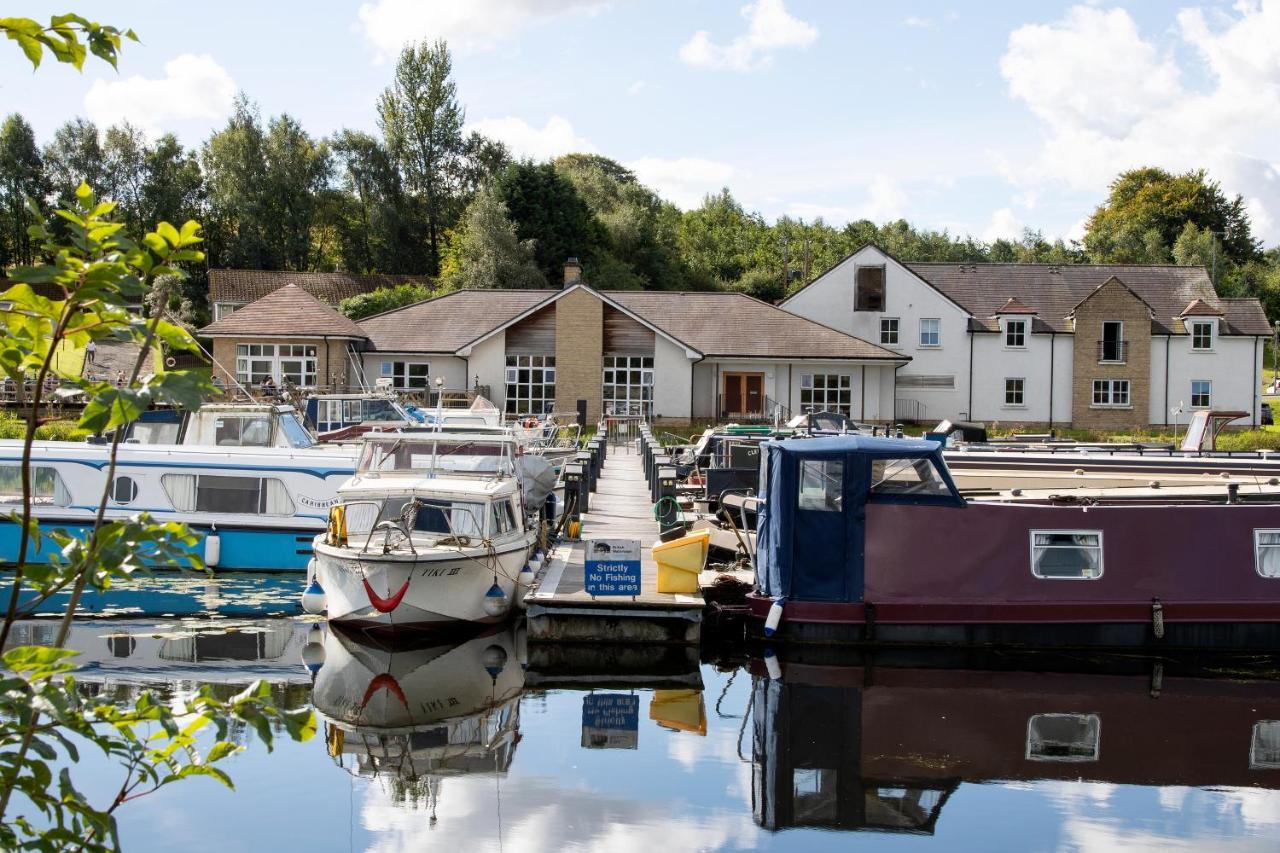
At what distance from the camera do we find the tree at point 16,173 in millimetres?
75062

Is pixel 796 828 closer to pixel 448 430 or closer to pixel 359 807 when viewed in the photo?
pixel 359 807

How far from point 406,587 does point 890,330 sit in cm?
4167

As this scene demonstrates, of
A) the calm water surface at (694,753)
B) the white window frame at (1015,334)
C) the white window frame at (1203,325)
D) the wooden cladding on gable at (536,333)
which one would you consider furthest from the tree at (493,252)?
the calm water surface at (694,753)

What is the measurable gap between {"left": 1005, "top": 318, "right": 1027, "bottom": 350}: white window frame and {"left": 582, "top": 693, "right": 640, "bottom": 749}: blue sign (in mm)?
42999

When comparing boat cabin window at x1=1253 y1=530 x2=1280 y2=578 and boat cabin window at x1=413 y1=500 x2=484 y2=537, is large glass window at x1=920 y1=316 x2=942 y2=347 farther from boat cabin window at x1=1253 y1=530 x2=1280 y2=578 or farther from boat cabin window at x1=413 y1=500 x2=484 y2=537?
boat cabin window at x1=413 y1=500 x2=484 y2=537

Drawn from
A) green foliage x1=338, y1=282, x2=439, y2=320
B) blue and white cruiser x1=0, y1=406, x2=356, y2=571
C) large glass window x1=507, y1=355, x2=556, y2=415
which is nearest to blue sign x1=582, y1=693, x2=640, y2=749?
blue and white cruiser x1=0, y1=406, x2=356, y2=571

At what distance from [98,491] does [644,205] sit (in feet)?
252

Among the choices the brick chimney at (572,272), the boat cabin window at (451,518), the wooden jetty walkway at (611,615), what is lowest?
the wooden jetty walkway at (611,615)

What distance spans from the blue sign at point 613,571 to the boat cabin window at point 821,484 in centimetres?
266

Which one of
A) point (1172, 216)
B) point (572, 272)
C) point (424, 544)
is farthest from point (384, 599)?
point (1172, 216)

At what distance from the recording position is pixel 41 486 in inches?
938

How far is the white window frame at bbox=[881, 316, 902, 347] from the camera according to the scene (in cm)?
5572

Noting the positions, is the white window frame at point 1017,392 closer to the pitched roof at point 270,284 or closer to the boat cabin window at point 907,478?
the pitched roof at point 270,284

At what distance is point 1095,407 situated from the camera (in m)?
55.0
